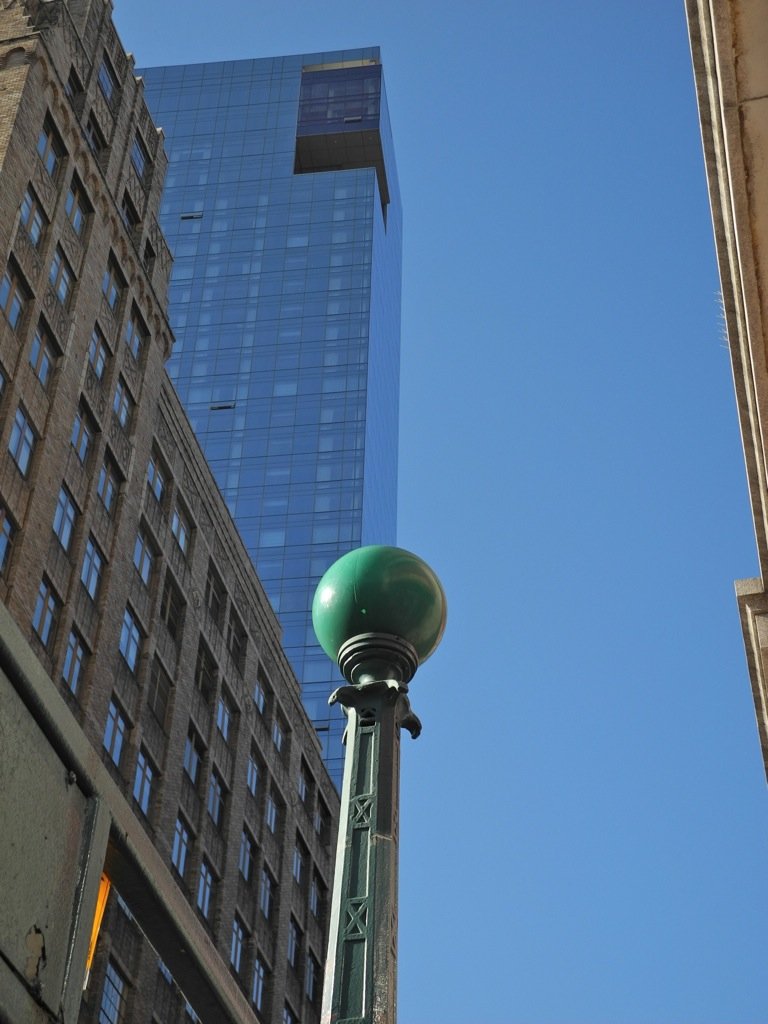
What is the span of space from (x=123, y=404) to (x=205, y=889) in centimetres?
1542

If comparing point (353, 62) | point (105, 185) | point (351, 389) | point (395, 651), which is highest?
point (353, 62)

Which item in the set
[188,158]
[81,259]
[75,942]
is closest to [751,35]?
[75,942]

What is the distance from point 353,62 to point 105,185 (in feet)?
365

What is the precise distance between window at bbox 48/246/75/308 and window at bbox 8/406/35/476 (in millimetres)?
5094

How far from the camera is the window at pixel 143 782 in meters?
40.8

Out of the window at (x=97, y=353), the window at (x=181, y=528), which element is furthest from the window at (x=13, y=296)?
the window at (x=181, y=528)

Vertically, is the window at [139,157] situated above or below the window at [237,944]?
above

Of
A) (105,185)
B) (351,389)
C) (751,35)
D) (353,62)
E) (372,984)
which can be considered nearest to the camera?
(751,35)

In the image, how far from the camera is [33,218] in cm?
3903

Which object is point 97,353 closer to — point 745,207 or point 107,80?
point 107,80

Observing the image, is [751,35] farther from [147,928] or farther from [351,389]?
[351,389]

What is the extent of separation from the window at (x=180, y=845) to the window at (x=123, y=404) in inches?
486

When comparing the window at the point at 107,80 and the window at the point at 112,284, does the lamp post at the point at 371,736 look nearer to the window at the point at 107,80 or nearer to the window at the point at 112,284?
the window at the point at 112,284

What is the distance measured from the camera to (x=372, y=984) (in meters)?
6.92
